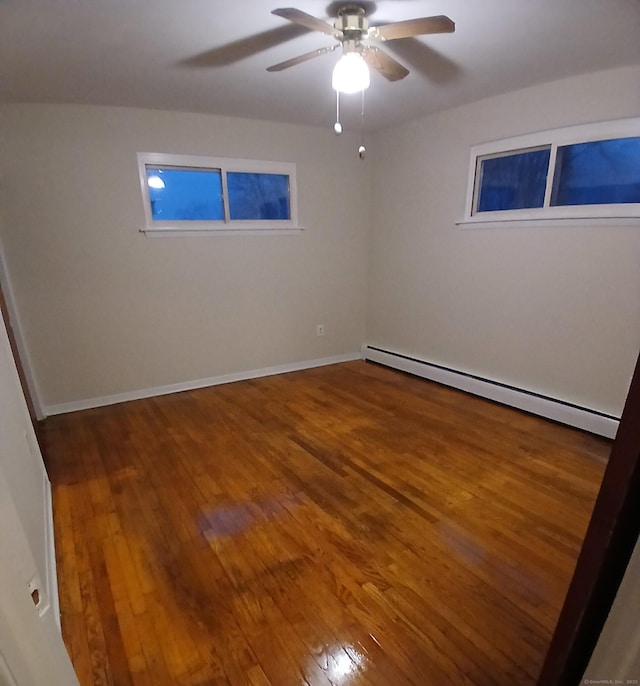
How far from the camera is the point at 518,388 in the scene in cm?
323

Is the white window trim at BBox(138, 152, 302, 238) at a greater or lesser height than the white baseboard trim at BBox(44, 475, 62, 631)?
greater

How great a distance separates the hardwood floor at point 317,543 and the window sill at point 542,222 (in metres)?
1.46

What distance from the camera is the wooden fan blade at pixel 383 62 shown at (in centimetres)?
187

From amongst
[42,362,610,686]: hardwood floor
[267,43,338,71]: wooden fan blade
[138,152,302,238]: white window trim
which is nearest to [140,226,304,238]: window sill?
[138,152,302,238]: white window trim

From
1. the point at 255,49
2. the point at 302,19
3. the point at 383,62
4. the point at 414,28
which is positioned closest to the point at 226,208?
the point at 255,49

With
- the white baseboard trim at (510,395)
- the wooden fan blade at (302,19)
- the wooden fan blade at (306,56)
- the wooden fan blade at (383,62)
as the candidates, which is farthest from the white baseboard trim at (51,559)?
the white baseboard trim at (510,395)

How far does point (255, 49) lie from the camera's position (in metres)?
2.12

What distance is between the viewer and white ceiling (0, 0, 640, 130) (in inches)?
68.1

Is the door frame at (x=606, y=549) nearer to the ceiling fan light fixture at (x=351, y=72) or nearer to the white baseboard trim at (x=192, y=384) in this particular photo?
the ceiling fan light fixture at (x=351, y=72)

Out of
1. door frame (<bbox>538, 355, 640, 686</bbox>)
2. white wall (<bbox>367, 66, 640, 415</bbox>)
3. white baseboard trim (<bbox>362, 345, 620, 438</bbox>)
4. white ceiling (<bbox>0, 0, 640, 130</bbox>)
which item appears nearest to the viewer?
door frame (<bbox>538, 355, 640, 686</bbox>)

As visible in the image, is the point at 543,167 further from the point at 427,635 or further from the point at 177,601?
the point at 177,601

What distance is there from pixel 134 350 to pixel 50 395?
733 mm

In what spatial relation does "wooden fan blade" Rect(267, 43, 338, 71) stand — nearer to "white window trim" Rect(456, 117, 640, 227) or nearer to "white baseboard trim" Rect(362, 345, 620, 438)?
"white window trim" Rect(456, 117, 640, 227)

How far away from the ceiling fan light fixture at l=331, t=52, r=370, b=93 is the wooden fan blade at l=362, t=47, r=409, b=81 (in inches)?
2.3
